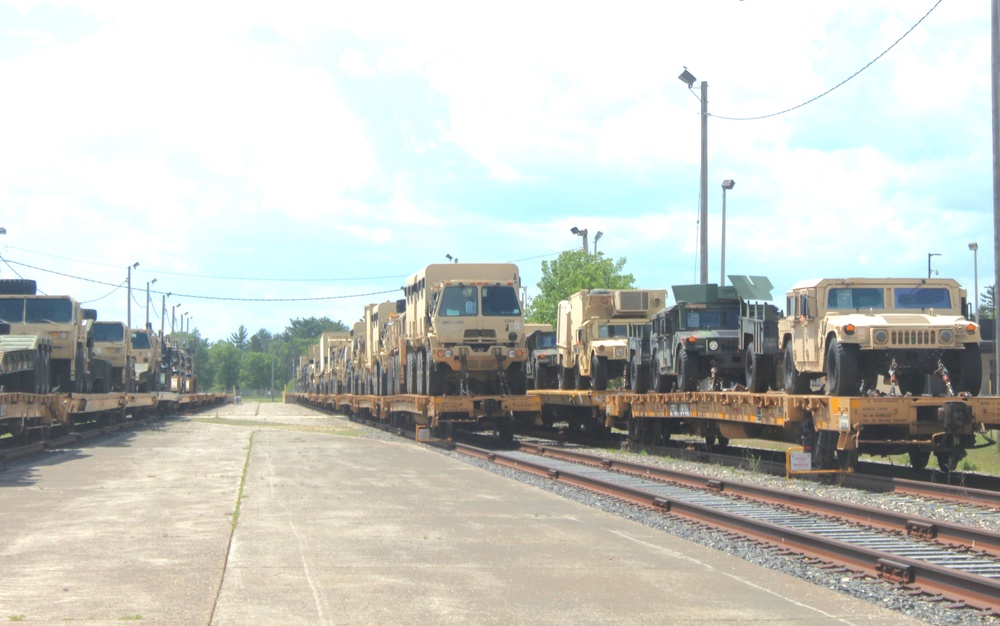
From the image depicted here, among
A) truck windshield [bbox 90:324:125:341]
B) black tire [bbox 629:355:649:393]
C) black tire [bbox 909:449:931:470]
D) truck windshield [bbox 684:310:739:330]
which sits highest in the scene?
truck windshield [bbox 90:324:125:341]

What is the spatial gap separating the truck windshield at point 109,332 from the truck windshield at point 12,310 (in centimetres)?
919

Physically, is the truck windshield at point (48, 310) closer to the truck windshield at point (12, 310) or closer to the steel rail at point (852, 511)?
the truck windshield at point (12, 310)

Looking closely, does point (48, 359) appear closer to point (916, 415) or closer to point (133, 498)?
point (133, 498)

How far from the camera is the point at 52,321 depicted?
87.0 ft

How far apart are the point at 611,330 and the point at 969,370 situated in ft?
40.1

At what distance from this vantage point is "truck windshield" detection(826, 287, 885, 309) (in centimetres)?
1588

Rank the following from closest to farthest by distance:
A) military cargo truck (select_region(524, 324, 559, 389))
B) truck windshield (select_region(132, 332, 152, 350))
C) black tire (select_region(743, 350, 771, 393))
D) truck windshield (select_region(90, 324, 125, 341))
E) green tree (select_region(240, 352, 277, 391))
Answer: black tire (select_region(743, 350, 771, 393)) → military cargo truck (select_region(524, 324, 559, 389)) → truck windshield (select_region(90, 324, 125, 341)) → truck windshield (select_region(132, 332, 152, 350)) → green tree (select_region(240, 352, 277, 391))

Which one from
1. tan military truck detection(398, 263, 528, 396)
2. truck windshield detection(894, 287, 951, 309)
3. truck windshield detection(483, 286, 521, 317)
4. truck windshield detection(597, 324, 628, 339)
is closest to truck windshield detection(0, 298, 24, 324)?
tan military truck detection(398, 263, 528, 396)

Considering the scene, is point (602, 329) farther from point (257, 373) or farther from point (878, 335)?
point (257, 373)

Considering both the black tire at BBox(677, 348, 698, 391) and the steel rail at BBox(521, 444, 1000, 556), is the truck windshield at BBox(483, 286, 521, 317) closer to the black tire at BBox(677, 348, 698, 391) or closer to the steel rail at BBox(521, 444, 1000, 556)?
the black tire at BBox(677, 348, 698, 391)

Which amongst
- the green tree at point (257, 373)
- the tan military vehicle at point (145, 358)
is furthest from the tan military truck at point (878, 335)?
the green tree at point (257, 373)

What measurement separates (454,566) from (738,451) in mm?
14421

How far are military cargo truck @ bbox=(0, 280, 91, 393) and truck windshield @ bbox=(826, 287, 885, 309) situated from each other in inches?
693

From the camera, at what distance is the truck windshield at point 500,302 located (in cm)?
2544
